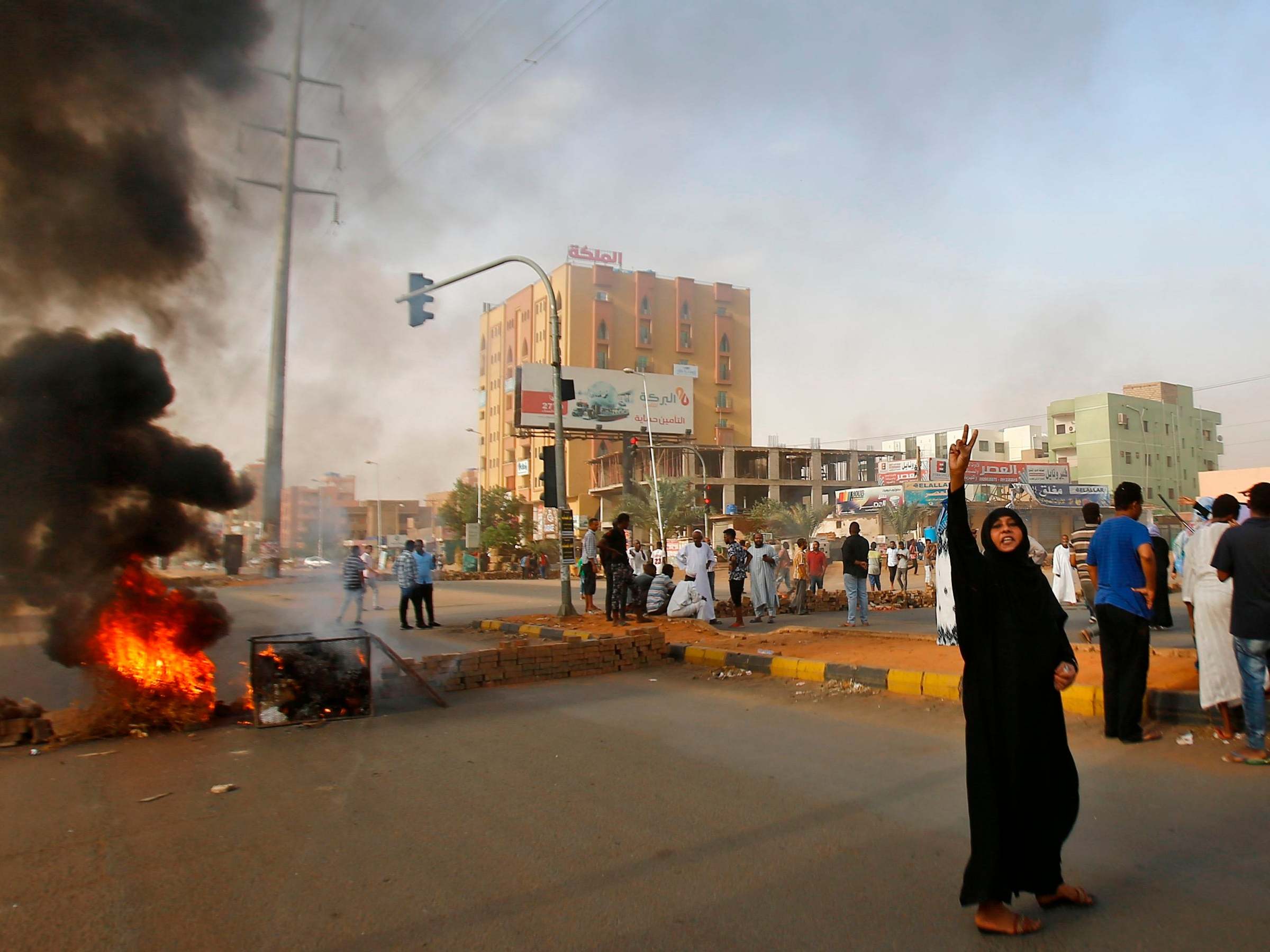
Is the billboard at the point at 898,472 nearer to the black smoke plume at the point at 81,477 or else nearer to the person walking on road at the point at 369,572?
the person walking on road at the point at 369,572

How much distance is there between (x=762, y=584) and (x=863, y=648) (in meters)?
5.17

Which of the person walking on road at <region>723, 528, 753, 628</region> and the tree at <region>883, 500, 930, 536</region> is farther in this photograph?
the tree at <region>883, 500, 930, 536</region>

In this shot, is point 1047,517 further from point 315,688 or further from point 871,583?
point 315,688

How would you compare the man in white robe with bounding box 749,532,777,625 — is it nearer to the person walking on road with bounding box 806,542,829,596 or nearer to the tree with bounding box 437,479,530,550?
the person walking on road with bounding box 806,542,829,596

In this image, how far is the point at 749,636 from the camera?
476 inches

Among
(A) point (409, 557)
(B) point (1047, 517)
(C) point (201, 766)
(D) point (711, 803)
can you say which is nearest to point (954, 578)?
(D) point (711, 803)

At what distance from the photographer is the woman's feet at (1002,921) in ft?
10.4

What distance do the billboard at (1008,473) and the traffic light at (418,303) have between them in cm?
4840

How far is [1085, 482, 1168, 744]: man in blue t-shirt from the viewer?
5.77m

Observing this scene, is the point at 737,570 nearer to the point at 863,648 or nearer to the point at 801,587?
the point at 801,587

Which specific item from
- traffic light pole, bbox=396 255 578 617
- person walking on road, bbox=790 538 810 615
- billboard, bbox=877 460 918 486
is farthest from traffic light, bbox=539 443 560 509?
billboard, bbox=877 460 918 486

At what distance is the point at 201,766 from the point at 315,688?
1601mm

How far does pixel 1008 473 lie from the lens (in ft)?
193

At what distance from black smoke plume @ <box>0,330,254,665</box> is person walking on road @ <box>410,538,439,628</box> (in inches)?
289
